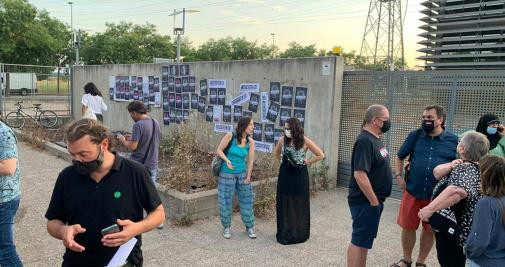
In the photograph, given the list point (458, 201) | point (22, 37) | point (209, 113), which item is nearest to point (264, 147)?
point (209, 113)

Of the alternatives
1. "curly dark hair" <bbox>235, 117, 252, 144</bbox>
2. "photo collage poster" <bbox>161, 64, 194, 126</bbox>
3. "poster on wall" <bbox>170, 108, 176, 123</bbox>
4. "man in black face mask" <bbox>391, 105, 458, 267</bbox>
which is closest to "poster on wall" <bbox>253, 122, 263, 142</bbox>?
"photo collage poster" <bbox>161, 64, 194, 126</bbox>

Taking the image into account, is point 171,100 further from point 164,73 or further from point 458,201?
point 458,201

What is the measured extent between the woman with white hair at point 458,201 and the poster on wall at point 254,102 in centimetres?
557

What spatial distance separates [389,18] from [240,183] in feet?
128

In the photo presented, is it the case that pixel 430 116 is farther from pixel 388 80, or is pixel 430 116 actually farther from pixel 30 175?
pixel 30 175

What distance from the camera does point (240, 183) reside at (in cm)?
545

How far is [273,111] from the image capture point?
8406mm

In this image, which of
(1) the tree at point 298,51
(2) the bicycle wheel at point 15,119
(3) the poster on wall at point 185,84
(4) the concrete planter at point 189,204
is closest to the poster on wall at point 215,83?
(3) the poster on wall at point 185,84

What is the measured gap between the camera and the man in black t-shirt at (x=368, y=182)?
382 centimetres

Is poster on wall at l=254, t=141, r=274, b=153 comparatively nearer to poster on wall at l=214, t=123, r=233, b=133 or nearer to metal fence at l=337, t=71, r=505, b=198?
poster on wall at l=214, t=123, r=233, b=133

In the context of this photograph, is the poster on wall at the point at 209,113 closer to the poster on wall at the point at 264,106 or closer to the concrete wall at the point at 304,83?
the concrete wall at the point at 304,83

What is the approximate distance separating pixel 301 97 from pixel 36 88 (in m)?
12.8

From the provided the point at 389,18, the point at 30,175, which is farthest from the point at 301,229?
the point at 389,18

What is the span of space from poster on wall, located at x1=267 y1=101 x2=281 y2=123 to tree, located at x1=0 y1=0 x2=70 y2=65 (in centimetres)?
2989
